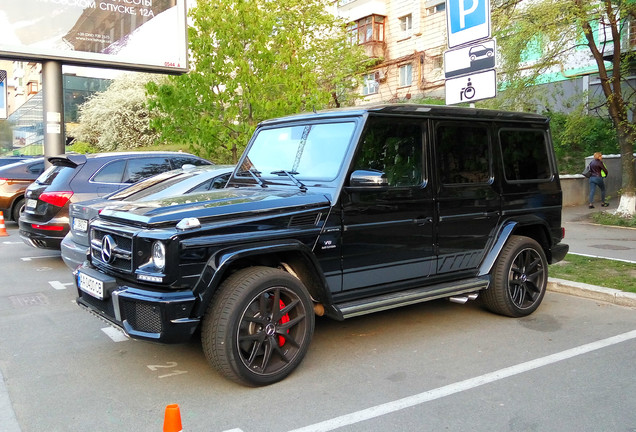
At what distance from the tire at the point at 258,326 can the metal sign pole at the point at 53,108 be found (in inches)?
507

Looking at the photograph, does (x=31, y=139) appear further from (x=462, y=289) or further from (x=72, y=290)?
(x=462, y=289)

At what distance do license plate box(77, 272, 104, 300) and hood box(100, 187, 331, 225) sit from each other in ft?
1.62

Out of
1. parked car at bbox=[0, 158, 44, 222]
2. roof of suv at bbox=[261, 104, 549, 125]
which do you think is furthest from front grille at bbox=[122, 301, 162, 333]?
parked car at bbox=[0, 158, 44, 222]

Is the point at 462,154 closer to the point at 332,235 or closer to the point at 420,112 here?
the point at 420,112

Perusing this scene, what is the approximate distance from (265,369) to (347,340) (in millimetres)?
1278

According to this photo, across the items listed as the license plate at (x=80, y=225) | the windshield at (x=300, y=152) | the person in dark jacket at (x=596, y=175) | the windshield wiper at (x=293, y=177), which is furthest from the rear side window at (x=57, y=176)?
the person in dark jacket at (x=596, y=175)

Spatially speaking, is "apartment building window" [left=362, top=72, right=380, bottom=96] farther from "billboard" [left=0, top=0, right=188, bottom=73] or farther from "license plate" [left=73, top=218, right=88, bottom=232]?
"license plate" [left=73, top=218, right=88, bottom=232]

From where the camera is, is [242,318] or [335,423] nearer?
[335,423]

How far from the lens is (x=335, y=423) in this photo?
3557 millimetres

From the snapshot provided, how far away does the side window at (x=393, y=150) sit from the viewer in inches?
187

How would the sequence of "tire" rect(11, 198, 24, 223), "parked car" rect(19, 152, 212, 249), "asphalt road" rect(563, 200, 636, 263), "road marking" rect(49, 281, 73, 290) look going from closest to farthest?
"road marking" rect(49, 281, 73, 290)
"parked car" rect(19, 152, 212, 249)
"asphalt road" rect(563, 200, 636, 263)
"tire" rect(11, 198, 24, 223)

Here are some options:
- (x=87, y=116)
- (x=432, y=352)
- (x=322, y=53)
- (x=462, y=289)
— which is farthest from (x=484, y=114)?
(x=87, y=116)

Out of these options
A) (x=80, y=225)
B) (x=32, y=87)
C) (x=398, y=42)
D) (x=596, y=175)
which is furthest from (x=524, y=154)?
(x=32, y=87)

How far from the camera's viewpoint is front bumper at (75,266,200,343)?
147 inches
